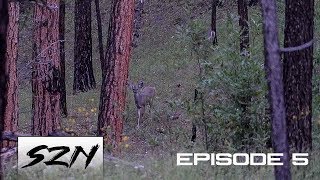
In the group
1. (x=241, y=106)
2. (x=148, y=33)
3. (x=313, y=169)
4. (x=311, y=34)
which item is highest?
(x=148, y=33)

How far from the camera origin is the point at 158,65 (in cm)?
2983

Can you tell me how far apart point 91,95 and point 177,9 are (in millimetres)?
11646

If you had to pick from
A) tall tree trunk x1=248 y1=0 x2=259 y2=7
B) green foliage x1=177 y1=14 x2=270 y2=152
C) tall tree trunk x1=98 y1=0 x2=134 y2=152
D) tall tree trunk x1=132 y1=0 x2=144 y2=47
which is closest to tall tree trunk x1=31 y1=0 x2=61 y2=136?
tall tree trunk x1=98 y1=0 x2=134 y2=152

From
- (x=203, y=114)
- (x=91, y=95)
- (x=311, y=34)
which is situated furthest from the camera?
(x=91, y=95)

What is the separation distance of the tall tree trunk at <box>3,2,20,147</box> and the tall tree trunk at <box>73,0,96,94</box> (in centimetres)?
1434

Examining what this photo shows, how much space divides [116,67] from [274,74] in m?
8.86

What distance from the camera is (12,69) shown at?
1377 centimetres

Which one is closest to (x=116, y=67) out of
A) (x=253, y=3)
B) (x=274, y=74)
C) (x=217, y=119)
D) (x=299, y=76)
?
(x=217, y=119)

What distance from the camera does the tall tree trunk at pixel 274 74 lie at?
581 centimetres

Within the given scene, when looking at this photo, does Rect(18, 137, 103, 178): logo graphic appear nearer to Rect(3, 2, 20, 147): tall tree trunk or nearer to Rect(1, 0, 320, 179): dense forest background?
Rect(1, 0, 320, 179): dense forest background

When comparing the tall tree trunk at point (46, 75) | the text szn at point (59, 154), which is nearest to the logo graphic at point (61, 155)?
the text szn at point (59, 154)

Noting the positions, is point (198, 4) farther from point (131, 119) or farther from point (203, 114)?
point (203, 114)

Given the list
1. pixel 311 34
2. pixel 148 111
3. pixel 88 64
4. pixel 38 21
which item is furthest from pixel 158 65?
pixel 311 34

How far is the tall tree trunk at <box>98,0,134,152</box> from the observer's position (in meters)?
14.5
